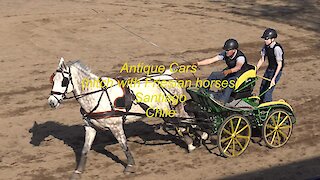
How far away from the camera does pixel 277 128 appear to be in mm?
9859

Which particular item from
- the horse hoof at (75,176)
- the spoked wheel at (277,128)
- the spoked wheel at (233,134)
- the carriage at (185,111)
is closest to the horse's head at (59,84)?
the carriage at (185,111)

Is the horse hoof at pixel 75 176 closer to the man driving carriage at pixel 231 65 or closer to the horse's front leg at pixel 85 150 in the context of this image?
the horse's front leg at pixel 85 150

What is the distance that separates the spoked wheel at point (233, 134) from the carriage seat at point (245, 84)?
0.50 meters

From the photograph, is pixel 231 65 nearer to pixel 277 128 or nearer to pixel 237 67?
pixel 237 67

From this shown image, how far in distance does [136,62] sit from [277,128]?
24.1 ft

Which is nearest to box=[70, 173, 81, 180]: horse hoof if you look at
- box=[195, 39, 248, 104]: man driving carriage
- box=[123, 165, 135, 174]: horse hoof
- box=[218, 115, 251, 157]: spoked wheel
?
box=[123, 165, 135, 174]: horse hoof

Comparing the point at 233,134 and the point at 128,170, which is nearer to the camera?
the point at 128,170

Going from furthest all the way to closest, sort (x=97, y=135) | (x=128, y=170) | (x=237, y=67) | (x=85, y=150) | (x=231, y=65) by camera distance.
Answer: (x=97, y=135), (x=231, y=65), (x=237, y=67), (x=128, y=170), (x=85, y=150)

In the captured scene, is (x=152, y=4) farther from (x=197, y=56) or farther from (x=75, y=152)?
(x=75, y=152)

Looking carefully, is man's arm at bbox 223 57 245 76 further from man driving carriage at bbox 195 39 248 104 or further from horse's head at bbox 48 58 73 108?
horse's head at bbox 48 58 73 108

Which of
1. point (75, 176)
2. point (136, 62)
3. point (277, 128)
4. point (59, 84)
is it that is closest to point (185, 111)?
point (277, 128)

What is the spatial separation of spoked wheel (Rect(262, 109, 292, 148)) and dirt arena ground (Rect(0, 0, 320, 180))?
0.21 metres

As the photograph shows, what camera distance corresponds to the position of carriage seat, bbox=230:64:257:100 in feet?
30.8

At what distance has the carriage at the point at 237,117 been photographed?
367 inches
